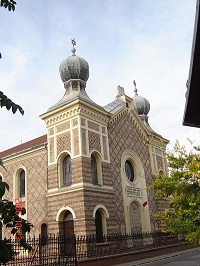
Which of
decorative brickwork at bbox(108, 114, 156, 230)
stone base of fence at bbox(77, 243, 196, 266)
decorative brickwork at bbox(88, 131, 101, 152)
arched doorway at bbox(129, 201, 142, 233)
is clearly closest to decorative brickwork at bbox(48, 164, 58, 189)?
decorative brickwork at bbox(88, 131, 101, 152)

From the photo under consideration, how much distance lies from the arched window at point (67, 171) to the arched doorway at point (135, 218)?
525cm

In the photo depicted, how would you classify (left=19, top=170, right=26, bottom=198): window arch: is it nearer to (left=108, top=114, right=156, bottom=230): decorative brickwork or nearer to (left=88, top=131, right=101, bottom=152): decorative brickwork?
(left=88, top=131, right=101, bottom=152): decorative brickwork

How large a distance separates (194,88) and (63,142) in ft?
46.9

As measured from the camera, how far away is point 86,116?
1912cm

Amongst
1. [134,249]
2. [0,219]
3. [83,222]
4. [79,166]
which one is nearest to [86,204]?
[83,222]

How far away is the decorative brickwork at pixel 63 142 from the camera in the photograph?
739 inches

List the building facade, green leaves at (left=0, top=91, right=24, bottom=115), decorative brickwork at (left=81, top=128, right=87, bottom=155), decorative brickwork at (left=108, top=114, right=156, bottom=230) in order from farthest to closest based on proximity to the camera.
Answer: decorative brickwork at (left=108, top=114, right=156, bottom=230) < decorative brickwork at (left=81, top=128, right=87, bottom=155) < the building facade < green leaves at (left=0, top=91, right=24, bottom=115)

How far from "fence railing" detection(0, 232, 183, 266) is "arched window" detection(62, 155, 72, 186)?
3.36 meters

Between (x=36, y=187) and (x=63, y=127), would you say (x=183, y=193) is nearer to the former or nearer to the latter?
(x=63, y=127)

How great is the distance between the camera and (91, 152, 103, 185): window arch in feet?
62.7

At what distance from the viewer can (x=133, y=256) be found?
57.3 feet

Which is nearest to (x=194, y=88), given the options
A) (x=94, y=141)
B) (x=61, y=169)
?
(x=94, y=141)

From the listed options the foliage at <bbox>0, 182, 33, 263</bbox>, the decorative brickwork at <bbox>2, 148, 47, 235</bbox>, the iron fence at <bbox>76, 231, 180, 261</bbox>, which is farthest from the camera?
the decorative brickwork at <bbox>2, 148, 47, 235</bbox>

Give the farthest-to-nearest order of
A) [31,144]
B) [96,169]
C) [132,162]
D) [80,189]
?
1. [31,144]
2. [132,162]
3. [96,169]
4. [80,189]
